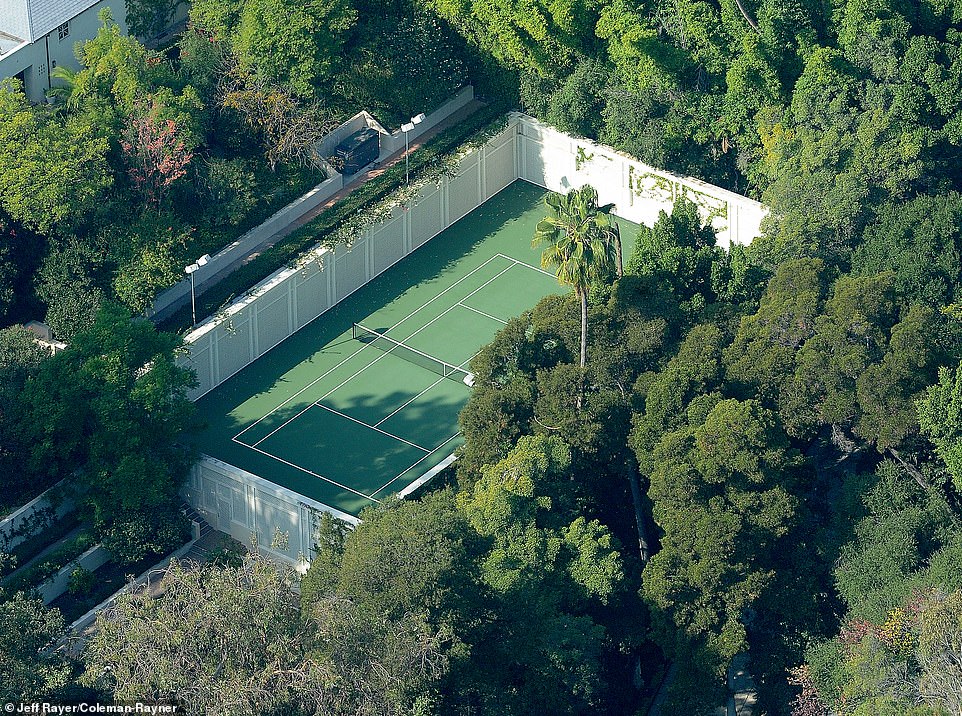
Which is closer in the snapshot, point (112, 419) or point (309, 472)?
point (112, 419)

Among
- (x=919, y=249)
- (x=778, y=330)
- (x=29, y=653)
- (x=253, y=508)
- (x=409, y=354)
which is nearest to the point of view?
(x=29, y=653)

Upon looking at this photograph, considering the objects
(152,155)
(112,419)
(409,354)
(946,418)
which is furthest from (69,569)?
(946,418)

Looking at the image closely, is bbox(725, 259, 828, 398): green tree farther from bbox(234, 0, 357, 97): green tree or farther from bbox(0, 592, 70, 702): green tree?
bbox(0, 592, 70, 702): green tree

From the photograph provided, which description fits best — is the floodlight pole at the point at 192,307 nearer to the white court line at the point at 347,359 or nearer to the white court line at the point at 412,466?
the white court line at the point at 347,359

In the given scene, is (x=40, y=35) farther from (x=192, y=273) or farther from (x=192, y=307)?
(x=192, y=307)

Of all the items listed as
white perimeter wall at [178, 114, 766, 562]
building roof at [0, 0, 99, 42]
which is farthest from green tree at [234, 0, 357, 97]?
building roof at [0, 0, 99, 42]

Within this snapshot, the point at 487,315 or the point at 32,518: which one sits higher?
the point at 487,315
